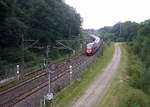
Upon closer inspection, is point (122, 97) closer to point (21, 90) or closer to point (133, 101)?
point (133, 101)

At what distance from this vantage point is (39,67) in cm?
4078

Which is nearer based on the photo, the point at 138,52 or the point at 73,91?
the point at 73,91

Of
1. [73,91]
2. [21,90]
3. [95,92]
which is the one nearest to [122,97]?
[95,92]

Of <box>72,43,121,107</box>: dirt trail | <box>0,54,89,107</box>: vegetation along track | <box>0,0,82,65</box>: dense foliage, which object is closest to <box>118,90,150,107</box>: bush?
<box>72,43,121,107</box>: dirt trail

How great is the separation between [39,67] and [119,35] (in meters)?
104

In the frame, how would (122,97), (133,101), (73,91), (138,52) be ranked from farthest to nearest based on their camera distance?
(138,52)
(73,91)
(122,97)
(133,101)

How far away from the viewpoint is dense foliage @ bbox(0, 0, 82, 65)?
39281 millimetres

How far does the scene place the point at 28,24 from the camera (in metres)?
50.8

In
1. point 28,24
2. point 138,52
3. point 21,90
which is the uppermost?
point 28,24

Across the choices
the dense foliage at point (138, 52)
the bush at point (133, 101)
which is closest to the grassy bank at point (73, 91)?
the bush at point (133, 101)

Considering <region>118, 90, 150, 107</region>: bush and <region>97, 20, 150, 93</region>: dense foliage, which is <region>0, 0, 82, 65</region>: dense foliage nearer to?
<region>97, 20, 150, 93</region>: dense foliage

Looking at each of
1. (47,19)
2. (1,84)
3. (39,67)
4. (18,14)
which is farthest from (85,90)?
(47,19)

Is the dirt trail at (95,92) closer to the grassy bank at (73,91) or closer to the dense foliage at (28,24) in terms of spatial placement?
the grassy bank at (73,91)

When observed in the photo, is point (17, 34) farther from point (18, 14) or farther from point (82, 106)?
point (82, 106)
